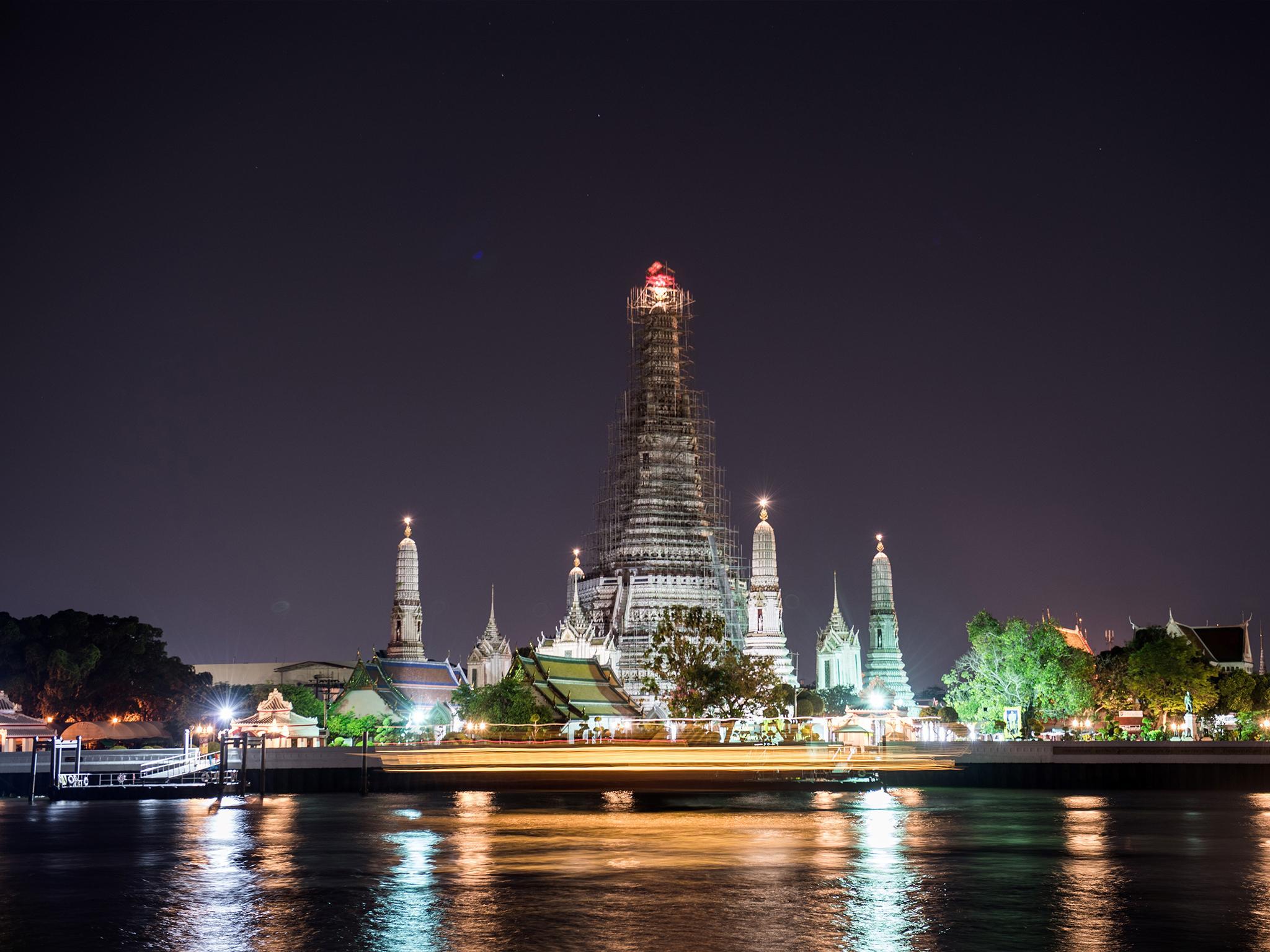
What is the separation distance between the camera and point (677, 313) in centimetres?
11250

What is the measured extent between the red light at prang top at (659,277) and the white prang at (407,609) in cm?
2647

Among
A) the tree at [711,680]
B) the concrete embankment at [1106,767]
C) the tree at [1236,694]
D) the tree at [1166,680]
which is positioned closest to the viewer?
the concrete embankment at [1106,767]

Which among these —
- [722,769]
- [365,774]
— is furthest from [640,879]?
[722,769]

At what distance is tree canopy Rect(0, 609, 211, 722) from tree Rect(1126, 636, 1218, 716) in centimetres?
5563

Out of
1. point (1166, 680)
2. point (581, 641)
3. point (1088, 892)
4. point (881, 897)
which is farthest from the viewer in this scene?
point (581, 641)

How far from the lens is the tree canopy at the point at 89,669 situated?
79625mm

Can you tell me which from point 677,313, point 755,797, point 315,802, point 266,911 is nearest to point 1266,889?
point 266,911

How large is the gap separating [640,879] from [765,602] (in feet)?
257

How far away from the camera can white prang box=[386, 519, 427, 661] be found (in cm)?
10606

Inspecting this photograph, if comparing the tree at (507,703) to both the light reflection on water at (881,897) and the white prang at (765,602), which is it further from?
the light reflection on water at (881,897)

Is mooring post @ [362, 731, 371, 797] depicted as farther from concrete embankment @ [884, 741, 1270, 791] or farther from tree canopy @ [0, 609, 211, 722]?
tree canopy @ [0, 609, 211, 722]

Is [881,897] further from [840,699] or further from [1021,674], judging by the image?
[840,699]

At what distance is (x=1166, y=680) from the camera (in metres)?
77.8

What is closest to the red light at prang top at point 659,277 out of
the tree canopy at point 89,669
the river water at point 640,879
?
the tree canopy at point 89,669
